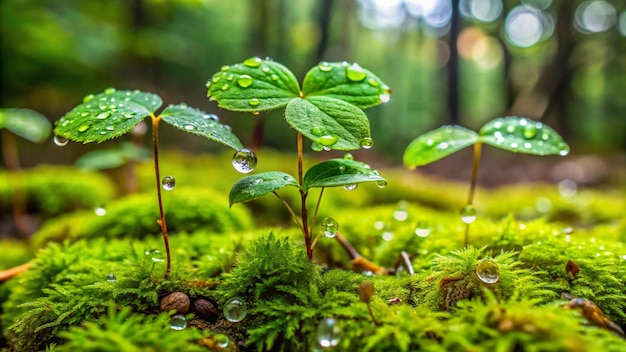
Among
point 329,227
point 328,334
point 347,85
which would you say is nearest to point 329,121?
point 347,85

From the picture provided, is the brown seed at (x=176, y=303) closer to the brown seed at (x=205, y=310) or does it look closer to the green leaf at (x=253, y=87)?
the brown seed at (x=205, y=310)

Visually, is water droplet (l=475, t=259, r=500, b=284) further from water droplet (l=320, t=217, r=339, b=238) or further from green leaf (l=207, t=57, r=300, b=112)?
green leaf (l=207, t=57, r=300, b=112)

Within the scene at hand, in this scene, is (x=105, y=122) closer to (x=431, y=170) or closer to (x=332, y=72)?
(x=332, y=72)

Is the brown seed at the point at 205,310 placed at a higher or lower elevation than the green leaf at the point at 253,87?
lower

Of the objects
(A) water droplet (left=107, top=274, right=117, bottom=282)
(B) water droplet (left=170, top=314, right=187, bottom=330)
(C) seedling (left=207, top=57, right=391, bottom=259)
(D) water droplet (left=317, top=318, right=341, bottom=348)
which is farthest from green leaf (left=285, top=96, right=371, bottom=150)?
(A) water droplet (left=107, top=274, right=117, bottom=282)

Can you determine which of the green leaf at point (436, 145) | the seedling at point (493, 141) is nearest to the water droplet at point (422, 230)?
the seedling at point (493, 141)

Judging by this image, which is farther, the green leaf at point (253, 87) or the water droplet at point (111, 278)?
the water droplet at point (111, 278)
